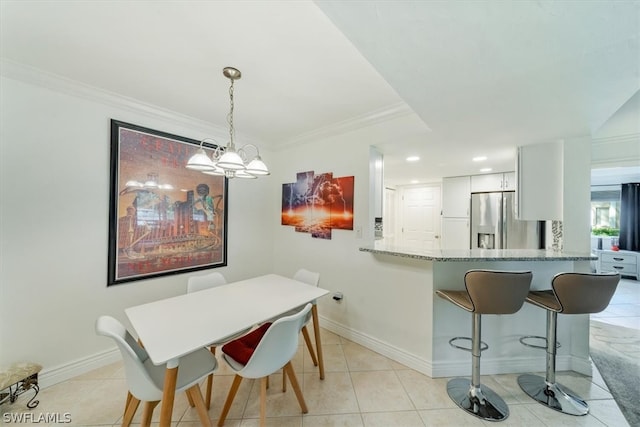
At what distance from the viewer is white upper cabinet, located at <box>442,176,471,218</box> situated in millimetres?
4215

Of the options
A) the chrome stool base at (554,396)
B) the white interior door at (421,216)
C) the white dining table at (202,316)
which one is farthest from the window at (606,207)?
the white dining table at (202,316)

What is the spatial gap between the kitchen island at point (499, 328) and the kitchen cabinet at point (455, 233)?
220 cm

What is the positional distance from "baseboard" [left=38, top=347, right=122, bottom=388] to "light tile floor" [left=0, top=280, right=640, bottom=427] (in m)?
0.05

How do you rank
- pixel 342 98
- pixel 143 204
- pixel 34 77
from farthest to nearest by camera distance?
pixel 143 204 < pixel 342 98 < pixel 34 77

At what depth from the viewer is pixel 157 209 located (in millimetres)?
2436

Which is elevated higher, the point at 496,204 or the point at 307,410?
the point at 496,204

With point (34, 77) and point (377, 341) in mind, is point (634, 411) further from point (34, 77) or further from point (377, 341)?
point (34, 77)

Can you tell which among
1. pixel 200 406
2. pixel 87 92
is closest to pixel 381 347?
pixel 200 406

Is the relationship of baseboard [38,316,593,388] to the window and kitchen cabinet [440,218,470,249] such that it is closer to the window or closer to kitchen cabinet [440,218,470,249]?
kitchen cabinet [440,218,470,249]

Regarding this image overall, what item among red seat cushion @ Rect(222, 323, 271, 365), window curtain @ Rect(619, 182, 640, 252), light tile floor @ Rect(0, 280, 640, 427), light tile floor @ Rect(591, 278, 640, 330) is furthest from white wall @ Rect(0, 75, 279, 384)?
window curtain @ Rect(619, 182, 640, 252)

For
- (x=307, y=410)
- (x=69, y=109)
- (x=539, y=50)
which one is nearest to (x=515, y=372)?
(x=307, y=410)

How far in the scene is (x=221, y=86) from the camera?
198cm

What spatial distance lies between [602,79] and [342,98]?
5.27 ft

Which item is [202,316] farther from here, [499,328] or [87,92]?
[499,328]
